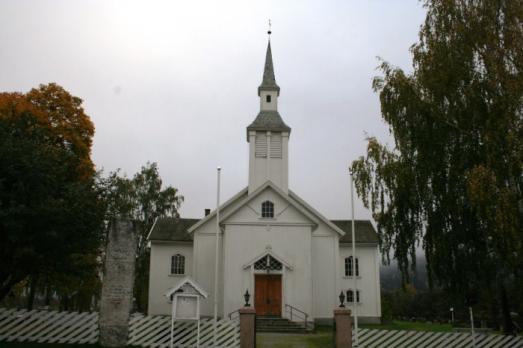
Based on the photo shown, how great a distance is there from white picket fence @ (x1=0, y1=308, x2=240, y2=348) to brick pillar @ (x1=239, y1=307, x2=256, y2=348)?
0.37m

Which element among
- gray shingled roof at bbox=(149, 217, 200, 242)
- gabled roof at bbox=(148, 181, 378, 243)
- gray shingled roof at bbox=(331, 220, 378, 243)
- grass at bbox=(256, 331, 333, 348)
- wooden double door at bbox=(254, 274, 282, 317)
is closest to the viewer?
grass at bbox=(256, 331, 333, 348)

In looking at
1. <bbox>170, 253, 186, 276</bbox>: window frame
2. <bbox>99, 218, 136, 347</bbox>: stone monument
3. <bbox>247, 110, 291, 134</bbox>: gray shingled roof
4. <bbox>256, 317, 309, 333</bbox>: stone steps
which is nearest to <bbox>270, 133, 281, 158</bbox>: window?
<bbox>247, 110, 291, 134</bbox>: gray shingled roof

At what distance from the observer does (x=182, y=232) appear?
106ft

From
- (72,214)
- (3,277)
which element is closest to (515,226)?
(72,214)

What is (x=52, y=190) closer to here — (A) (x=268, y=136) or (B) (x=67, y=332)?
(B) (x=67, y=332)

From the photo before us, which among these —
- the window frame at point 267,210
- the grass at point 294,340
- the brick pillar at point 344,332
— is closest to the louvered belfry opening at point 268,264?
the window frame at point 267,210

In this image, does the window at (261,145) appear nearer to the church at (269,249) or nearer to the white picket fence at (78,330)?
the church at (269,249)

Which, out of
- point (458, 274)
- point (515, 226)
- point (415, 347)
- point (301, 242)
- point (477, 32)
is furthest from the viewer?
point (301, 242)

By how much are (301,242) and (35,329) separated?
14.2 m

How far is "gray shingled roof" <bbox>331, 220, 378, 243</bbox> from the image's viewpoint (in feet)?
106

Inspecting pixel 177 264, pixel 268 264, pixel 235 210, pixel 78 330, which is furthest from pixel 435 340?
pixel 177 264

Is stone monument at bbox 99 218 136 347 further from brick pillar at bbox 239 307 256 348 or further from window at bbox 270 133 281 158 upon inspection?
window at bbox 270 133 281 158

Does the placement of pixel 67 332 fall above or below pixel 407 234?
below

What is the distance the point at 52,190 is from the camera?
57.1ft
